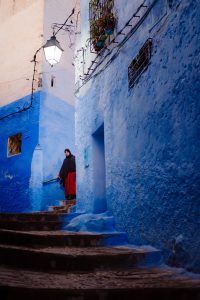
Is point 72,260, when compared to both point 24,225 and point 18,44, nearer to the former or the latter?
point 24,225

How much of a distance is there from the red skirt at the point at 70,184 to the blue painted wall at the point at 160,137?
3.95 meters

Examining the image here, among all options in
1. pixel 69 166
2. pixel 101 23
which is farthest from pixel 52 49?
pixel 69 166

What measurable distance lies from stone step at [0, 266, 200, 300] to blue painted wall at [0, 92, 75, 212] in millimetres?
8009

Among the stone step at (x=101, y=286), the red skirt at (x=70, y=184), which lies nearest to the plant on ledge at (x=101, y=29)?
the red skirt at (x=70, y=184)

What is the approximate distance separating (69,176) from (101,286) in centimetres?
729

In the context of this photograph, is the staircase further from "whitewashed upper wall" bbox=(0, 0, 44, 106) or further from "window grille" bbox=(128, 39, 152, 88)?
"whitewashed upper wall" bbox=(0, 0, 44, 106)

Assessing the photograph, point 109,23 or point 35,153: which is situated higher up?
point 109,23

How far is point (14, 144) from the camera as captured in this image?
41.2ft

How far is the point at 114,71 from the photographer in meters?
6.21

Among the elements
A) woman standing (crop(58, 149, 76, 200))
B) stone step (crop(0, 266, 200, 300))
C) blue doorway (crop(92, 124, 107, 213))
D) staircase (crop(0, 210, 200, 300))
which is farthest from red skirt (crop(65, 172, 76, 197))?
stone step (crop(0, 266, 200, 300))

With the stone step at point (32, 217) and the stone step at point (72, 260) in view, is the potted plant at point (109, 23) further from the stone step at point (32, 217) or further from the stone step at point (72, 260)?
the stone step at point (72, 260)

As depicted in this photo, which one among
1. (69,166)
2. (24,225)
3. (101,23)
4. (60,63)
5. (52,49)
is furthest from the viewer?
(60,63)

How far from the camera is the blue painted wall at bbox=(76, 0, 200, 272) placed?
346cm

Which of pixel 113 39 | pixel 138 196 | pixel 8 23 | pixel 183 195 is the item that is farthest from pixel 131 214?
pixel 8 23
